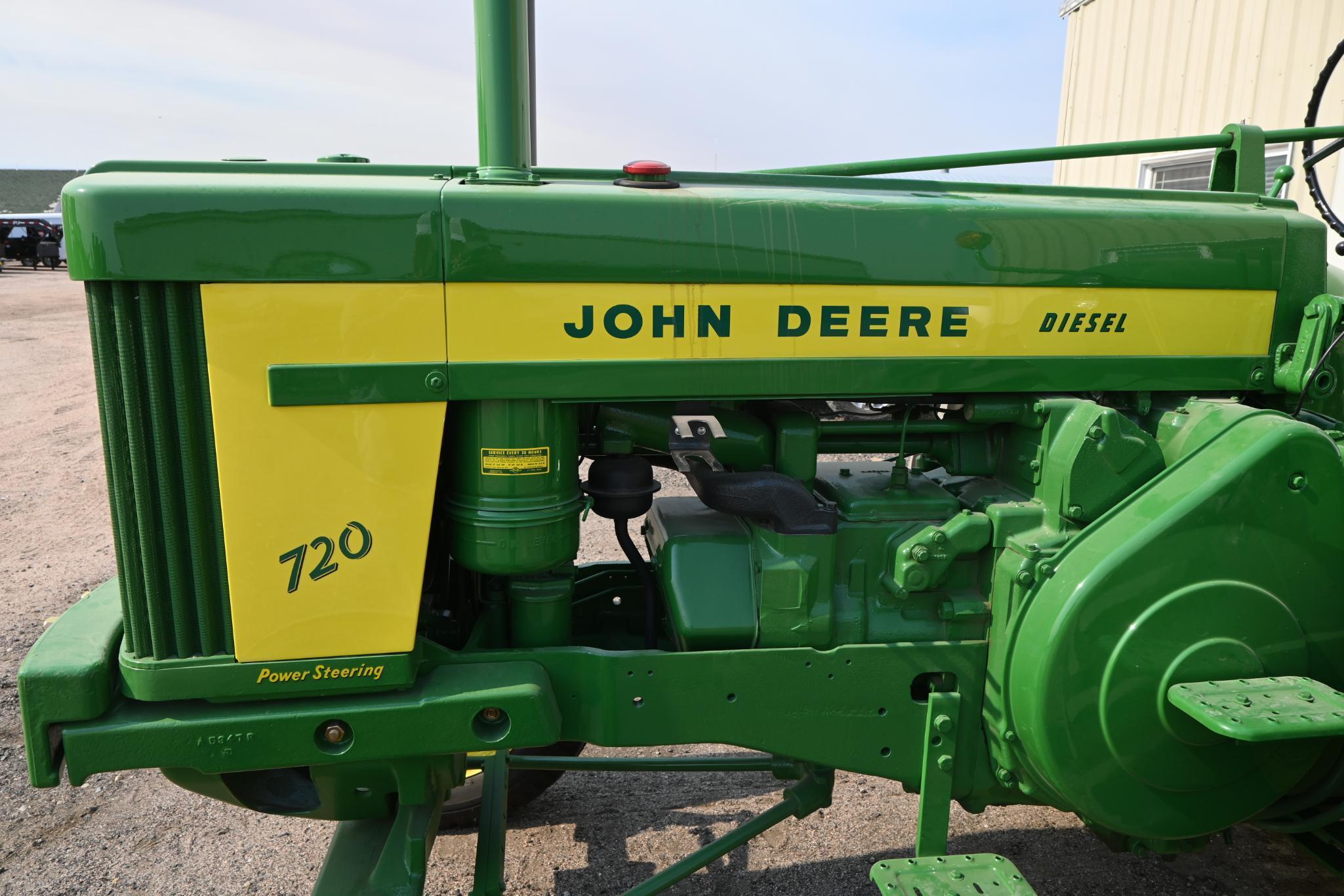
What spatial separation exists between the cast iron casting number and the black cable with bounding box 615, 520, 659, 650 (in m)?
0.64

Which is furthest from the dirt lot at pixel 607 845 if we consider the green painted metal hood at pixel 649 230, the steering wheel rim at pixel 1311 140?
the steering wheel rim at pixel 1311 140

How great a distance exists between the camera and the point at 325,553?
6.15ft

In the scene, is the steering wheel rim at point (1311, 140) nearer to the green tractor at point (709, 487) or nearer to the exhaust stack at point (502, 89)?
the green tractor at point (709, 487)

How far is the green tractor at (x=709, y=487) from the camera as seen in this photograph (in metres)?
1.80

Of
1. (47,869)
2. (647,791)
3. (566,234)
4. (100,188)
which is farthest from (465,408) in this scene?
(47,869)

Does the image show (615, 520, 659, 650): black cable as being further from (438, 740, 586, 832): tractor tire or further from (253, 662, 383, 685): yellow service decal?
(438, 740, 586, 832): tractor tire

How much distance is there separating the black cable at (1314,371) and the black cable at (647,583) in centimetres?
165

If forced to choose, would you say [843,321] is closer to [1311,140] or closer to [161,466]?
[161,466]

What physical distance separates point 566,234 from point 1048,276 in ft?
3.59

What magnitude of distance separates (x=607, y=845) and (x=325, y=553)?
1616 millimetres

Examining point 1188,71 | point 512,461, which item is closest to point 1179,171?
point 1188,71

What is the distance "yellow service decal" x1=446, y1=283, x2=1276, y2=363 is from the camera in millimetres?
1869

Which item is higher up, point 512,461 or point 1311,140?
point 1311,140

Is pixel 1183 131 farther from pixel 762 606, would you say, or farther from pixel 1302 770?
pixel 762 606
